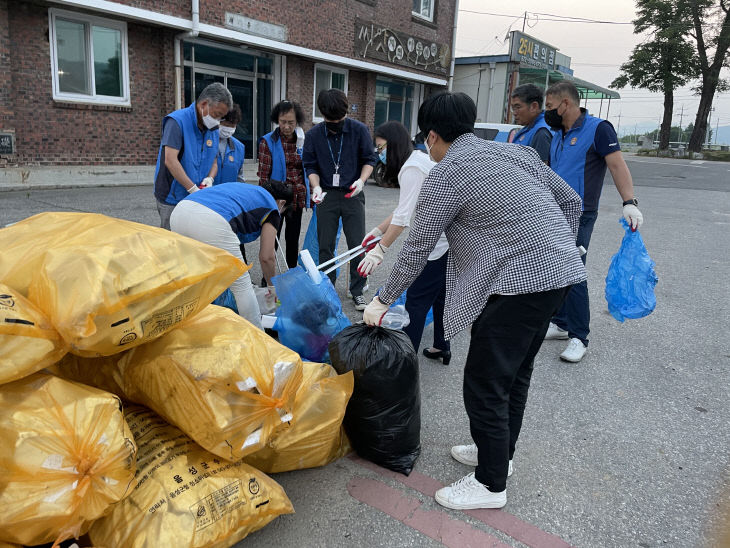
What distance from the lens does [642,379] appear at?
3580 millimetres

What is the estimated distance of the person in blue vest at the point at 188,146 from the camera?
3900mm

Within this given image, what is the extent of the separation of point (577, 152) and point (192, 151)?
278cm

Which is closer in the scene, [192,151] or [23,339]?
[23,339]

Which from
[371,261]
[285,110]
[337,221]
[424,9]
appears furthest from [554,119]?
[424,9]

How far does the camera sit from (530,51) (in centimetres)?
2273

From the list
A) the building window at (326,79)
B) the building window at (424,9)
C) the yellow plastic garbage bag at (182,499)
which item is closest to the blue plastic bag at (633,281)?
the yellow plastic garbage bag at (182,499)

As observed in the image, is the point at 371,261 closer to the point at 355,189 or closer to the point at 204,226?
the point at 204,226

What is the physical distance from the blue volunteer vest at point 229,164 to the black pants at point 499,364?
310 centimetres

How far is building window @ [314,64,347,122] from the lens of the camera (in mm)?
15570

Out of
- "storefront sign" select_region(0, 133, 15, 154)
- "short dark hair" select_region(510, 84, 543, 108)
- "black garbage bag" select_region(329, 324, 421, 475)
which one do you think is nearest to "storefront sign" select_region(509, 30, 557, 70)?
"storefront sign" select_region(0, 133, 15, 154)

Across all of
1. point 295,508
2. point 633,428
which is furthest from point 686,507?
point 295,508


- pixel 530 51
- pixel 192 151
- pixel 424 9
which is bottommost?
pixel 192 151

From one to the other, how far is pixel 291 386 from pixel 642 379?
261 centimetres

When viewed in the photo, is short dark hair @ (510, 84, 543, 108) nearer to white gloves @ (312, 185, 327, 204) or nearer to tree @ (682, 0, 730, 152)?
white gloves @ (312, 185, 327, 204)
